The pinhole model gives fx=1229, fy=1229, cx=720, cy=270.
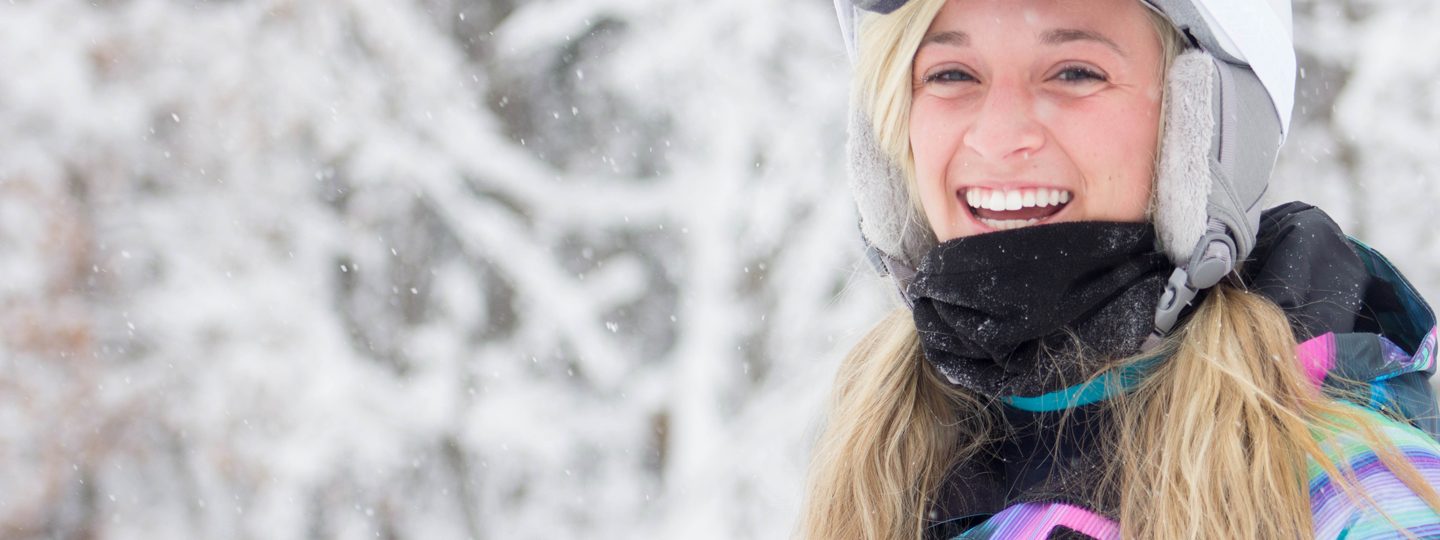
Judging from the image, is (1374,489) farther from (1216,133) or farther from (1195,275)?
(1216,133)

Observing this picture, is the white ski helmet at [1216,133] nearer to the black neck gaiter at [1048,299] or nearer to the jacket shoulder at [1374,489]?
the black neck gaiter at [1048,299]

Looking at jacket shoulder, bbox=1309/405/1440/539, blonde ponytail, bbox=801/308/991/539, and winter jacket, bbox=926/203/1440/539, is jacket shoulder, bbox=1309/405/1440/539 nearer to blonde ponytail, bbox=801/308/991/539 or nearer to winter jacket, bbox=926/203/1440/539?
winter jacket, bbox=926/203/1440/539

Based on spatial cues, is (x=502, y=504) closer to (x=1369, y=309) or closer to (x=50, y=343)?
(x=50, y=343)

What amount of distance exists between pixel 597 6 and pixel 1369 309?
18.5ft

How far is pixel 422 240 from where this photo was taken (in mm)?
7059

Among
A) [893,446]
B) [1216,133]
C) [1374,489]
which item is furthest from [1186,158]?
[893,446]

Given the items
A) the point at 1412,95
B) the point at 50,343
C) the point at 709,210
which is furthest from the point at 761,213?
the point at 50,343

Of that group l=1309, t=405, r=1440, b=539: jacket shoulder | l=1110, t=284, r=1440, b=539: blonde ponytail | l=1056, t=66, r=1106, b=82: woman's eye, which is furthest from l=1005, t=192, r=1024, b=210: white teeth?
l=1309, t=405, r=1440, b=539: jacket shoulder

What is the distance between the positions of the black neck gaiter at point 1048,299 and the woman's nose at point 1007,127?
0.41 ft

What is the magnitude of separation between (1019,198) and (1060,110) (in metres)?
0.13

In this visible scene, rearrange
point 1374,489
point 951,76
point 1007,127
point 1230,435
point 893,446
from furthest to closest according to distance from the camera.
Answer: point 893,446 → point 951,76 → point 1007,127 → point 1230,435 → point 1374,489

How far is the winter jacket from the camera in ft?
4.63

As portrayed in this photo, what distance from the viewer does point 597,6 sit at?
22.5ft

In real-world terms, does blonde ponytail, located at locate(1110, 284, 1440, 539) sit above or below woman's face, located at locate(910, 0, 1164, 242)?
below
